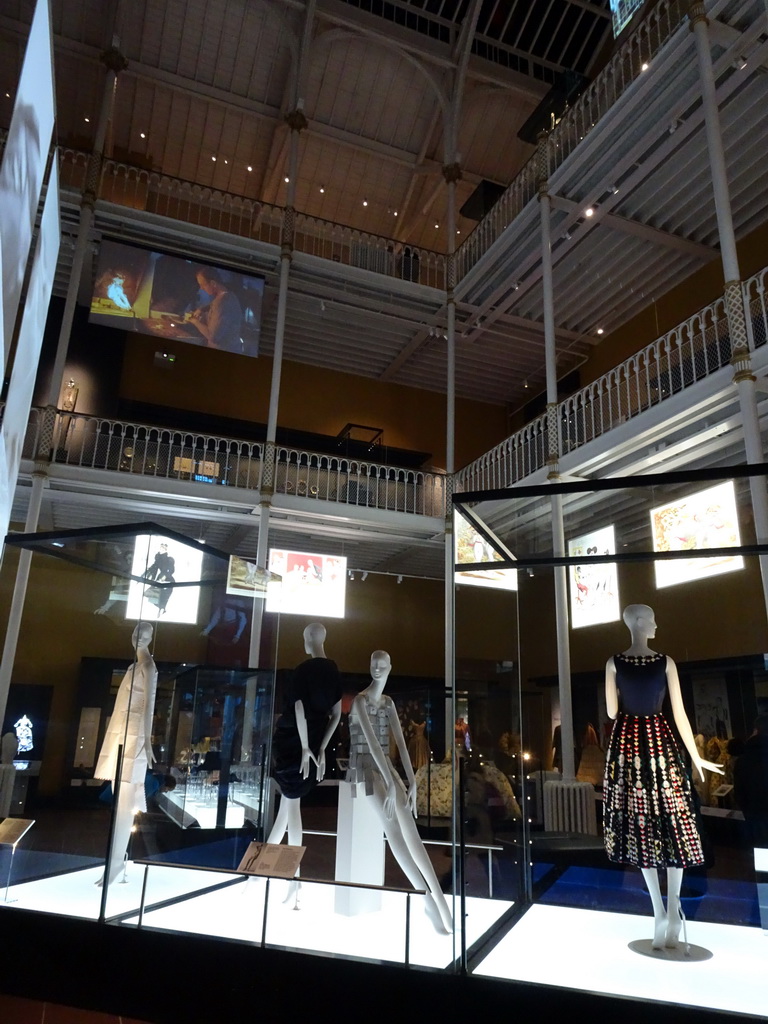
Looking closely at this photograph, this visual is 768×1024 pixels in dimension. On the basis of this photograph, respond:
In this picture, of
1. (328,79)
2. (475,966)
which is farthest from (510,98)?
(475,966)

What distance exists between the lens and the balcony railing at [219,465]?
10.9m

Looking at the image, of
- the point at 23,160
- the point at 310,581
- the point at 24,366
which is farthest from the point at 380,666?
the point at 310,581

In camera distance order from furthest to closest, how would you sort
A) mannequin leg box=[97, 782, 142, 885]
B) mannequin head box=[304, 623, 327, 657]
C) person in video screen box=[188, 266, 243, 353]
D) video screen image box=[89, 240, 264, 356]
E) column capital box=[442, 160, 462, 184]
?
1. column capital box=[442, 160, 462, 184]
2. person in video screen box=[188, 266, 243, 353]
3. video screen image box=[89, 240, 264, 356]
4. mannequin head box=[304, 623, 327, 657]
5. mannequin leg box=[97, 782, 142, 885]

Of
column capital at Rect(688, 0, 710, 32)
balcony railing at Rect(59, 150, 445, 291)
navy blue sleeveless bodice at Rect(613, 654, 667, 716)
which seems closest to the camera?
navy blue sleeveless bodice at Rect(613, 654, 667, 716)

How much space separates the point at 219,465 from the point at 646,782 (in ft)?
34.1

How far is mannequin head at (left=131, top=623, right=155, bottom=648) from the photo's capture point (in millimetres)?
4352

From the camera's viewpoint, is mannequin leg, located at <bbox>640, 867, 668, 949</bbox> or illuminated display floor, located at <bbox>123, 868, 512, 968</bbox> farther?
illuminated display floor, located at <bbox>123, 868, 512, 968</bbox>

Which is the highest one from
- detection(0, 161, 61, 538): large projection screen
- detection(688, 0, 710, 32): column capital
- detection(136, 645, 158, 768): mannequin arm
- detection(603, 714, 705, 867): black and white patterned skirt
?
detection(688, 0, 710, 32): column capital

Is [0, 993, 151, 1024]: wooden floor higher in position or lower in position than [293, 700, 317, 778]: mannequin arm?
lower

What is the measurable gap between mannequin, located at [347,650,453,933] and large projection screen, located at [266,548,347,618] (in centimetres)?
1026

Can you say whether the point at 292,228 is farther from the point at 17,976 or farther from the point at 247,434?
the point at 17,976

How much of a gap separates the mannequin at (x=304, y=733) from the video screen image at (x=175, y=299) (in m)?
8.46

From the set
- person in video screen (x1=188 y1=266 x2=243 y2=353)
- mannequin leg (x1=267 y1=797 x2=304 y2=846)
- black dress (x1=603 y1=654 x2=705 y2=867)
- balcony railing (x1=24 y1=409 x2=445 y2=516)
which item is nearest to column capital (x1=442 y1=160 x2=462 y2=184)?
person in video screen (x1=188 y1=266 x2=243 y2=353)

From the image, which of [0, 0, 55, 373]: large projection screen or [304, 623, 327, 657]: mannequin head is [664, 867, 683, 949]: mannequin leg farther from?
[0, 0, 55, 373]: large projection screen
